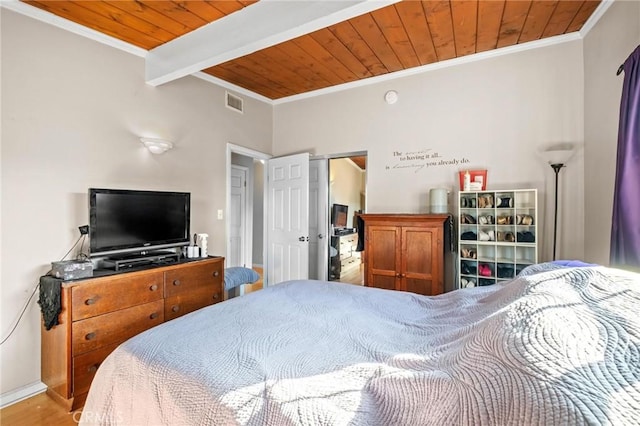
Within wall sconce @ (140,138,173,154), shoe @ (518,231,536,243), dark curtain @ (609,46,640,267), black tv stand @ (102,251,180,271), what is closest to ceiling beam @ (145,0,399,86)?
wall sconce @ (140,138,173,154)

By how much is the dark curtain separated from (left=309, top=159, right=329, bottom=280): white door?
2.85 meters

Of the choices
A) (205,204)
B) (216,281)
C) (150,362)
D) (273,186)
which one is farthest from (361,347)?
(273,186)

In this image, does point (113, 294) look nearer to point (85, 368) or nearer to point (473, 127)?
point (85, 368)

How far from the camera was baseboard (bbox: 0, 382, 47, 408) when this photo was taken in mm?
2040

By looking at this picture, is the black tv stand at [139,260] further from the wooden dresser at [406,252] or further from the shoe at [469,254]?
the shoe at [469,254]

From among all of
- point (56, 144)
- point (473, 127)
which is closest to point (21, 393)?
point (56, 144)

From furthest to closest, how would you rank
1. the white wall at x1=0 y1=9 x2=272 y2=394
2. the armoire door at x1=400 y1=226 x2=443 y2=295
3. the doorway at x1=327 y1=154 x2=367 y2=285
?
the doorway at x1=327 y1=154 x2=367 y2=285
the armoire door at x1=400 y1=226 x2=443 y2=295
the white wall at x1=0 y1=9 x2=272 y2=394

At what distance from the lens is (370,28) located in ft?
8.46

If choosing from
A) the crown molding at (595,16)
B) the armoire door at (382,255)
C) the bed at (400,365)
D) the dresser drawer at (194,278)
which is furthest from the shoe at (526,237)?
the dresser drawer at (194,278)

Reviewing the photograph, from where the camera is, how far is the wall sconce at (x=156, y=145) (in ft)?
9.12

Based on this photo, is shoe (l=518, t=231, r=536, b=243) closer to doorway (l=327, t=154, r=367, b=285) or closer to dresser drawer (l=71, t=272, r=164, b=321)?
doorway (l=327, t=154, r=367, b=285)

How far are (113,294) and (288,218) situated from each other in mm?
2262

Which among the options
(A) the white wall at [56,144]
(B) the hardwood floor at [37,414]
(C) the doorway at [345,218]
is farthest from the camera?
(C) the doorway at [345,218]

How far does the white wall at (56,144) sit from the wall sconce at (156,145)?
8 centimetres
